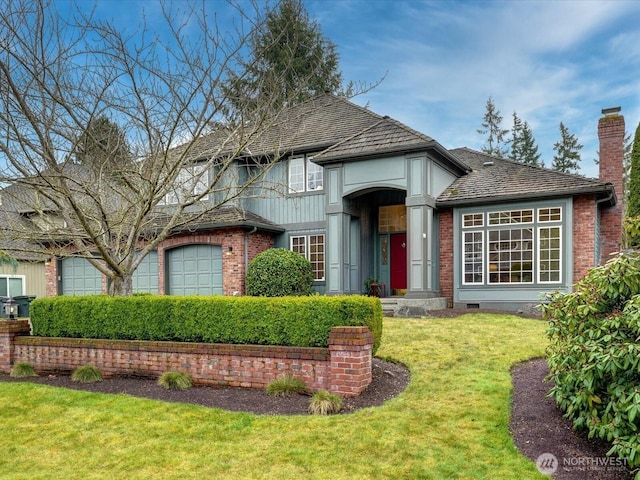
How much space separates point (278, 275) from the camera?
12953mm

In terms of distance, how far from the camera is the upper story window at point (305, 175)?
1449cm

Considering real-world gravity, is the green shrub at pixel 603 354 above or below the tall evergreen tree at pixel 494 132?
below

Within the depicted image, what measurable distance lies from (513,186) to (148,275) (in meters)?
11.6

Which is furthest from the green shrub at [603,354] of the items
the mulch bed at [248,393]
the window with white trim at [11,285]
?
the window with white trim at [11,285]

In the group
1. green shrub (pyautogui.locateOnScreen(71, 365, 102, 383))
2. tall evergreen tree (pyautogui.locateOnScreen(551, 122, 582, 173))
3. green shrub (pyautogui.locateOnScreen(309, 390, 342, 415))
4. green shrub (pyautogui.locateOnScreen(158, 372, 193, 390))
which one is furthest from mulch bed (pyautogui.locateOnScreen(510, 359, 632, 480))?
tall evergreen tree (pyautogui.locateOnScreen(551, 122, 582, 173))

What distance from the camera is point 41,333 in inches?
Result: 318

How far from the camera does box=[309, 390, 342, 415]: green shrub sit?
5195 millimetres

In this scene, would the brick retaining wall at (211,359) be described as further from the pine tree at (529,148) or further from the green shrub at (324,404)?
the pine tree at (529,148)

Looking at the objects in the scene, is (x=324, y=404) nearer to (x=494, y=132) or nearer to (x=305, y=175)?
(x=305, y=175)

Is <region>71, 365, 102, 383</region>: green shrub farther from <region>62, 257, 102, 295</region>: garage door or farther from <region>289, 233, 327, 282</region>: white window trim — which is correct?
<region>62, 257, 102, 295</region>: garage door

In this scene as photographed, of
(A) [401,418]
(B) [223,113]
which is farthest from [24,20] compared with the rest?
(A) [401,418]

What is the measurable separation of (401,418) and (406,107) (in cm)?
1468

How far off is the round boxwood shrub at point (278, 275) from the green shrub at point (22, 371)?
6098 millimetres

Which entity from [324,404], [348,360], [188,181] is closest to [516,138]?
[188,181]
